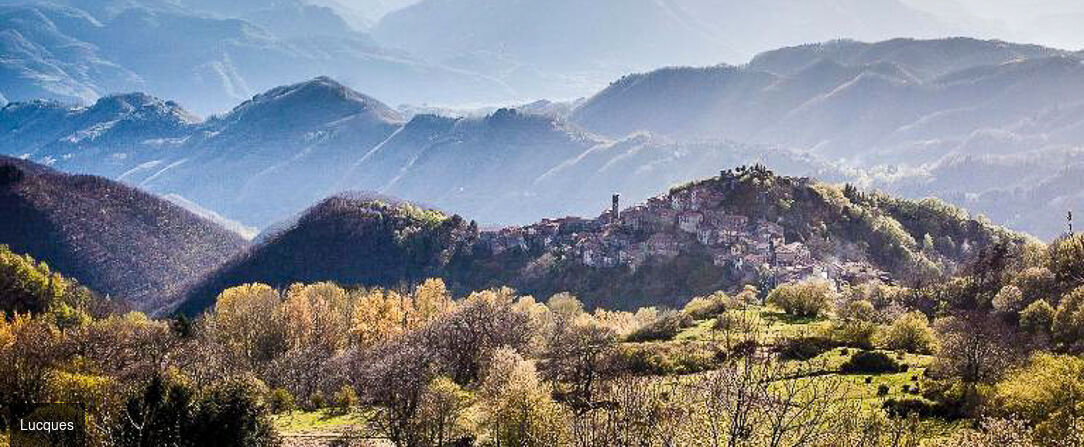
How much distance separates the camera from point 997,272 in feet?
321

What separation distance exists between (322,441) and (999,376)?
46.3 meters

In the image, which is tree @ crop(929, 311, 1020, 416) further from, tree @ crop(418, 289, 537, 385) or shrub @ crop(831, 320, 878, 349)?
tree @ crop(418, 289, 537, 385)

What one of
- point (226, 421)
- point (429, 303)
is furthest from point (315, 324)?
point (226, 421)

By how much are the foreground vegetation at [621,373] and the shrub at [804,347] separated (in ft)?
1.01

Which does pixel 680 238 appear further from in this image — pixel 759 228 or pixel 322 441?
pixel 322 441

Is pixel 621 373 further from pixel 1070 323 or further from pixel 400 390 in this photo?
pixel 1070 323

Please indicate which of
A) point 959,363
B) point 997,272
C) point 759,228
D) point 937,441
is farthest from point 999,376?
point 759,228

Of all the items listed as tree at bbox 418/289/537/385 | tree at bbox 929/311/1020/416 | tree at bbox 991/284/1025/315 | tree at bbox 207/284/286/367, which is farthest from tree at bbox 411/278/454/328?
tree at bbox 929/311/1020/416

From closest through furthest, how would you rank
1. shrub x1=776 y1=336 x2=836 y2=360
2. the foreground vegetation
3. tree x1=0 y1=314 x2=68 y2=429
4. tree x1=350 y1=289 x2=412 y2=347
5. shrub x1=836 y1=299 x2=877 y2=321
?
1. the foreground vegetation
2. tree x1=0 y1=314 x2=68 y2=429
3. shrub x1=776 y1=336 x2=836 y2=360
4. shrub x1=836 y1=299 x2=877 y2=321
5. tree x1=350 y1=289 x2=412 y2=347

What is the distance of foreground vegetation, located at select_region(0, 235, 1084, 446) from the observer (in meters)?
35.0

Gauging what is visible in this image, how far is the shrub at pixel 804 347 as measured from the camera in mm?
68062

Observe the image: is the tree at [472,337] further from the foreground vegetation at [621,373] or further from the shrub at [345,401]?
the shrub at [345,401]

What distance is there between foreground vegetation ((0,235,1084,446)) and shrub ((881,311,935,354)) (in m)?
0.19

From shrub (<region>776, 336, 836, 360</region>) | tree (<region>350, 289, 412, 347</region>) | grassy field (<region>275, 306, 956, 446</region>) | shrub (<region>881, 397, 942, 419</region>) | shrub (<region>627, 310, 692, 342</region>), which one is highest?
tree (<region>350, 289, 412, 347</region>)
